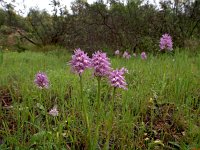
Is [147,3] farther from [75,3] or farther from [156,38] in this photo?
[75,3]

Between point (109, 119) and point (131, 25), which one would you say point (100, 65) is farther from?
point (131, 25)

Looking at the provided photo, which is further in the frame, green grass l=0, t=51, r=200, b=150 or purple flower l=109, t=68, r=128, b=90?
green grass l=0, t=51, r=200, b=150

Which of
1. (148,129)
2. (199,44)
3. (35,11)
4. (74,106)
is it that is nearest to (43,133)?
(74,106)

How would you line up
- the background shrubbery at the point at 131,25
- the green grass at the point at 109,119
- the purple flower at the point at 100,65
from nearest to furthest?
the purple flower at the point at 100,65
the green grass at the point at 109,119
the background shrubbery at the point at 131,25

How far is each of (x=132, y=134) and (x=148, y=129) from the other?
284mm

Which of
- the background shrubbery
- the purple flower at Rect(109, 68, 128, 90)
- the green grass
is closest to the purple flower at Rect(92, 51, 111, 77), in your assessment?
the purple flower at Rect(109, 68, 128, 90)

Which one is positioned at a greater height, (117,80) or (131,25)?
(131,25)

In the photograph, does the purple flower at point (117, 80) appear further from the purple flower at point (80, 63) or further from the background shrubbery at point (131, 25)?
the background shrubbery at point (131, 25)

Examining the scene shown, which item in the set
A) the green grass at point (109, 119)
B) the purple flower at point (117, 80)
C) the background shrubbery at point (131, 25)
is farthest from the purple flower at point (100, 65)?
the background shrubbery at point (131, 25)

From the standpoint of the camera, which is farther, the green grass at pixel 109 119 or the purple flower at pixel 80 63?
the green grass at pixel 109 119

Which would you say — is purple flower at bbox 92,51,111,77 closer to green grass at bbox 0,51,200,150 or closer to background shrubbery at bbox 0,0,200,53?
green grass at bbox 0,51,200,150

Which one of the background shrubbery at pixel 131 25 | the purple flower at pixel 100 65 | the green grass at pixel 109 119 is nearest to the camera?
the purple flower at pixel 100 65

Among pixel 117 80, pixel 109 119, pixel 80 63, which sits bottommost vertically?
pixel 109 119

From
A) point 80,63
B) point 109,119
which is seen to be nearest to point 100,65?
point 80,63
